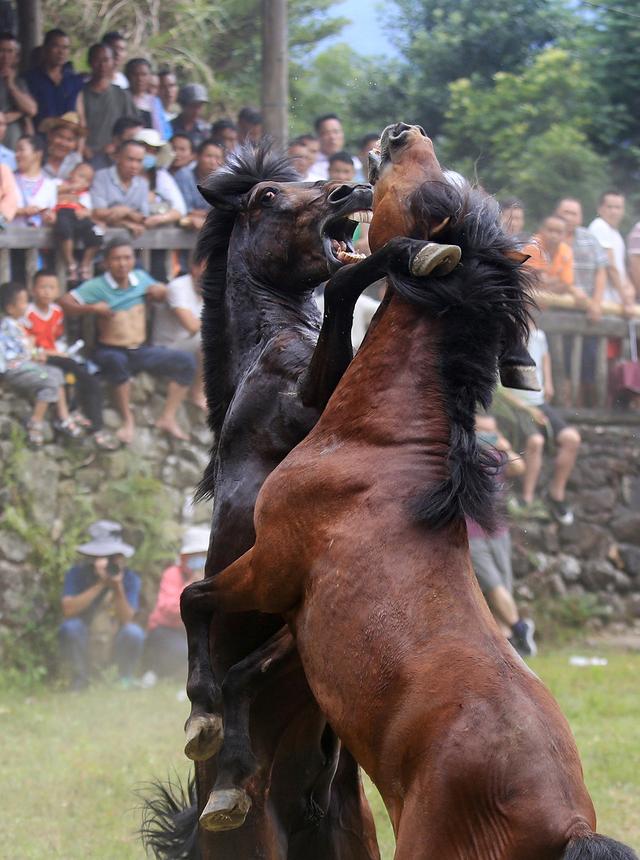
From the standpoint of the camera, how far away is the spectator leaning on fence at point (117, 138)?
364 inches

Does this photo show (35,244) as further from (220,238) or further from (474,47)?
(474,47)

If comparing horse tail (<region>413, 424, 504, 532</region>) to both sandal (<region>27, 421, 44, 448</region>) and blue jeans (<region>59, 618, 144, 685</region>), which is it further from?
sandal (<region>27, 421, 44, 448</region>)

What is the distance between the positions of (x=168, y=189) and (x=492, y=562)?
3.76 m

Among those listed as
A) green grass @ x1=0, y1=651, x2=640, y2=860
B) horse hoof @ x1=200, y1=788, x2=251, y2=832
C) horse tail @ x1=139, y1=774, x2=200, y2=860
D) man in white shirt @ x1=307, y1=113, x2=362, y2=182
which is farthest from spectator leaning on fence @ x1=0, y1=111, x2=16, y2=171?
horse hoof @ x1=200, y1=788, x2=251, y2=832

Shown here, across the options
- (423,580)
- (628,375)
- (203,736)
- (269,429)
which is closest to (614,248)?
(628,375)

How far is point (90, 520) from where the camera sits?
9.05 metres

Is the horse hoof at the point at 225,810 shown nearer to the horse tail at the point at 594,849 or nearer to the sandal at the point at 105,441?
the horse tail at the point at 594,849

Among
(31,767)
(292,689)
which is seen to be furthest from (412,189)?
(31,767)

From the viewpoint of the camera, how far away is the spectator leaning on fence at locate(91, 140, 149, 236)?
30.1ft

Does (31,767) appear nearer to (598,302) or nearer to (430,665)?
(430,665)

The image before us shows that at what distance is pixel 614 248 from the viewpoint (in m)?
11.1

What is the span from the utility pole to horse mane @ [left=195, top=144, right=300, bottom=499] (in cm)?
544

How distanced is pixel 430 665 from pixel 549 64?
12569 mm

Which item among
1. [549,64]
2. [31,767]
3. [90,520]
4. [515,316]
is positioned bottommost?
[31,767]
